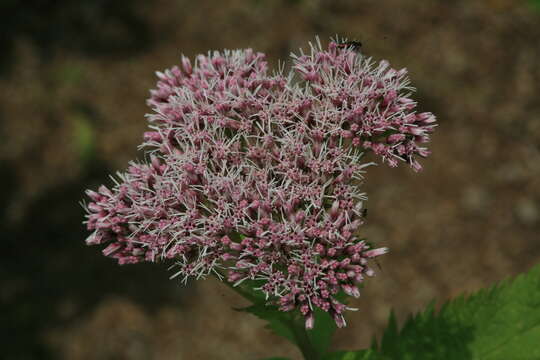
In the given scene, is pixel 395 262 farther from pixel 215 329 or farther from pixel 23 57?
pixel 23 57

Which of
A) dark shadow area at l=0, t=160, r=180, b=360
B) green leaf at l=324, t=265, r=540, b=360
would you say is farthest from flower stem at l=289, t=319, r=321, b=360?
dark shadow area at l=0, t=160, r=180, b=360

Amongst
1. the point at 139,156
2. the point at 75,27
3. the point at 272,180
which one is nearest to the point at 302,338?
the point at 272,180

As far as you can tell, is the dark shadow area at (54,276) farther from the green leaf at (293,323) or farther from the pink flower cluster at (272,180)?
the pink flower cluster at (272,180)

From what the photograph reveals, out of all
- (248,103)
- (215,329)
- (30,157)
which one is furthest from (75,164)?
(248,103)

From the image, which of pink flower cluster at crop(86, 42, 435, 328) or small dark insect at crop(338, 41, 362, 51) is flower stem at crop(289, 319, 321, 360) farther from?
small dark insect at crop(338, 41, 362, 51)

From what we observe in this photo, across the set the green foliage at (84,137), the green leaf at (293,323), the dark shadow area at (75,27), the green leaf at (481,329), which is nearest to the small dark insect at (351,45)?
the green leaf at (293,323)

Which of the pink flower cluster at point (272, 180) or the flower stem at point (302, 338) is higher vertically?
the pink flower cluster at point (272, 180)

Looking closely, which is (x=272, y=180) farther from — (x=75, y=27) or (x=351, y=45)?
(x=75, y=27)
